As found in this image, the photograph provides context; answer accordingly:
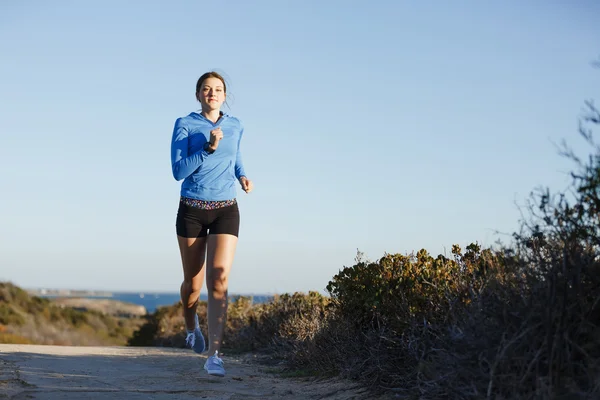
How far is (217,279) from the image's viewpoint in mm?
6383

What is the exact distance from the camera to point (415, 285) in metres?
5.62

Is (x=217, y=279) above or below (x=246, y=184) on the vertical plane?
below

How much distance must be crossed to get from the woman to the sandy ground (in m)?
0.47

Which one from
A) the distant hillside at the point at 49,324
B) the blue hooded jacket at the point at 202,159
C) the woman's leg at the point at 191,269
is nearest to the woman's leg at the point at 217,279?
the woman's leg at the point at 191,269

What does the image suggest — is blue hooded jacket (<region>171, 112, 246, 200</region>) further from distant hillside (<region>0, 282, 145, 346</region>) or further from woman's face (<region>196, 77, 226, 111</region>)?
distant hillside (<region>0, 282, 145, 346</region>)

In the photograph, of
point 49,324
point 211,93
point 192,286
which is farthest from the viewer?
point 49,324

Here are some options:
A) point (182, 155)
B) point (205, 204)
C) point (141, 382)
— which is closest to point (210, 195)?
point (205, 204)

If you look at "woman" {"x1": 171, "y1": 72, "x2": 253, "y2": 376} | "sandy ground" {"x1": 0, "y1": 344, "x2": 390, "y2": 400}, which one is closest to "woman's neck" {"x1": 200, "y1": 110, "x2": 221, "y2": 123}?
"woman" {"x1": 171, "y1": 72, "x2": 253, "y2": 376}

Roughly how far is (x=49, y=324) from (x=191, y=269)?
18120 millimetres

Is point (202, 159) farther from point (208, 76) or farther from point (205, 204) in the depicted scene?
point (208, 76)

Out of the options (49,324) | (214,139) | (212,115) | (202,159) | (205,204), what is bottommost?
(49,324)

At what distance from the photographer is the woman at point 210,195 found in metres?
6.40

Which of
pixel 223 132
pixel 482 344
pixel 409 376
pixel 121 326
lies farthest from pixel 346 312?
pixel 121 326

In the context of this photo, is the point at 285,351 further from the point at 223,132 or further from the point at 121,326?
the point at 121,326
